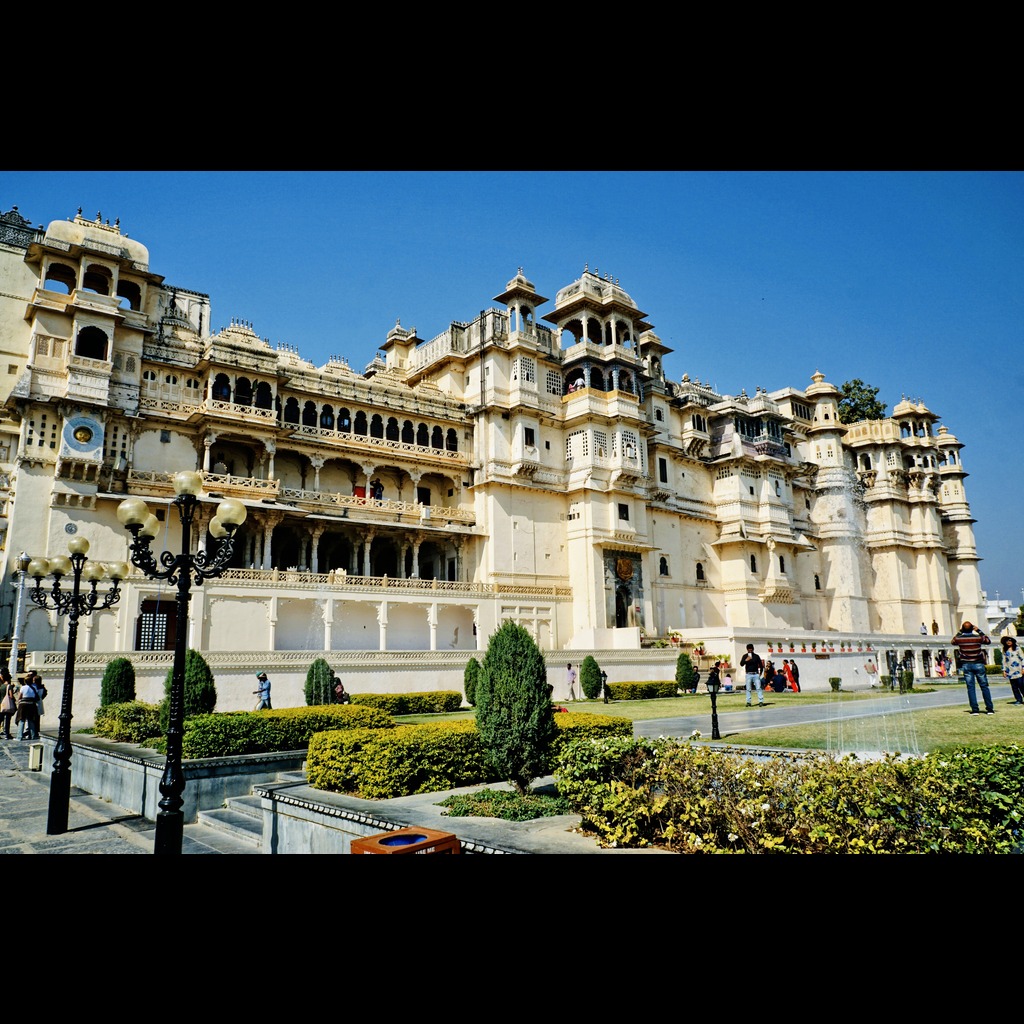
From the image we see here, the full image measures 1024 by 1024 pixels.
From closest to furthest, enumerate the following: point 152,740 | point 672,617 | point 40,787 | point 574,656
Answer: point 40,787
point 152,740
point 574,656
point 672,617

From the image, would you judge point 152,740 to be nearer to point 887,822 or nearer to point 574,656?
point 887,822

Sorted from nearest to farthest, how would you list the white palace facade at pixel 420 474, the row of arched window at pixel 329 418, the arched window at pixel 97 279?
the white palace facade at pixel 420 474, the arched window at pixel 97 279, the row of arched window at pixel 329 418

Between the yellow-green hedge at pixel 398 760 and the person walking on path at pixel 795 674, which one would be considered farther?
the person walking on path at pixel 795 674

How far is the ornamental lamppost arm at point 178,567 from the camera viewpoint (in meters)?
8.30

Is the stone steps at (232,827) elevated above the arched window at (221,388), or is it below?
below

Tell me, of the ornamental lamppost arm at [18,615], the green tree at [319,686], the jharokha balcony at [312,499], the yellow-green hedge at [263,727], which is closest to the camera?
the yellow-green hedge at [263,727]

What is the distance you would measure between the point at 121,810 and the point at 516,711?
7.29 m

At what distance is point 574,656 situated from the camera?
34.7m

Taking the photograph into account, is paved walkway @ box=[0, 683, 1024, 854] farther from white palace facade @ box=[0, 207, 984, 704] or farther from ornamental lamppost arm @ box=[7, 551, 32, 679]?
white palace facade @ box=[0, 207, 984, 704]

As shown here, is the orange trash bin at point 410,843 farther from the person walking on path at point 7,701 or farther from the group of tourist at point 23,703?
the person walking on path at point 7,701

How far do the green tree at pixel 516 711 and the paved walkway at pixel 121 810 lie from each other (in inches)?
44.4

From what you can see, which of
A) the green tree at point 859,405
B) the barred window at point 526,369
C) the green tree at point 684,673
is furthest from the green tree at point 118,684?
the green tree at point 859,405
